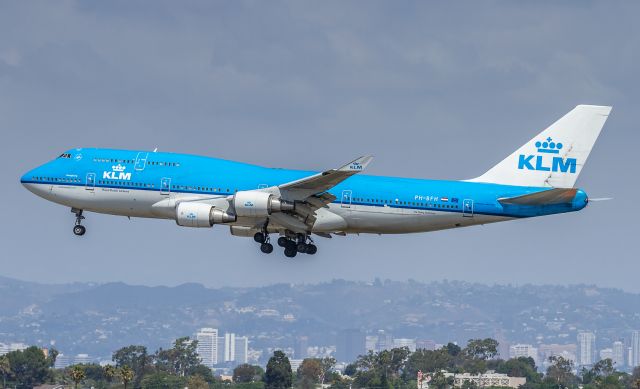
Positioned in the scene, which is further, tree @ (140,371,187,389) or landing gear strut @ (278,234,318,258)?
tree @ (140,371,187,389)

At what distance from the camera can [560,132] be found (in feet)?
262

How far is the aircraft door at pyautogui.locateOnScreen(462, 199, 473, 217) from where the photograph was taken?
247 ft

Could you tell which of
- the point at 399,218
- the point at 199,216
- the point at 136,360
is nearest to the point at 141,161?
the point at 199,216

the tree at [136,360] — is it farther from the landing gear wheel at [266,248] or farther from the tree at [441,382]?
the landing gear wheel at [266,248]

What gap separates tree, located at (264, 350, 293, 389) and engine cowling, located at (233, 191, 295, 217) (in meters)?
85.7

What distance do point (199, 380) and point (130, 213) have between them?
8127 centimetres

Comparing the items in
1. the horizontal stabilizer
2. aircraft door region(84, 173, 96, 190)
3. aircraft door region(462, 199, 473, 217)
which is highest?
aircraft door region(84, 173, 96, 190)

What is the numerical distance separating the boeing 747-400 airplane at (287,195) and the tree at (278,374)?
8187cm

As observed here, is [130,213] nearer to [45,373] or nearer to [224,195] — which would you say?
[224,195]

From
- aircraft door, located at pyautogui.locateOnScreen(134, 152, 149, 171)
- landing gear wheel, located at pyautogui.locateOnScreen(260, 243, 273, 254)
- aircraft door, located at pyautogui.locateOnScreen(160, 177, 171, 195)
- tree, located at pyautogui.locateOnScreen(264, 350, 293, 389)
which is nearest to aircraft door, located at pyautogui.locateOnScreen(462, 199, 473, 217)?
landing gear wheel, located at pyautogui.locateOnScreen(260, 243, 273, 254)

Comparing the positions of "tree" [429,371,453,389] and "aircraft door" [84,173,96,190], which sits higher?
"aircraft door" [84,173,96,190]

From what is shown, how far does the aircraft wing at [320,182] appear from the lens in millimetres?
69119

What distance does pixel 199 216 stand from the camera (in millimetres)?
73750

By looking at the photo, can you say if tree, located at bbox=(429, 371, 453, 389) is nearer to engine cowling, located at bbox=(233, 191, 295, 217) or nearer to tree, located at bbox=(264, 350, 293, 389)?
tree, located at bbox=(264, 350, 293, 389)
